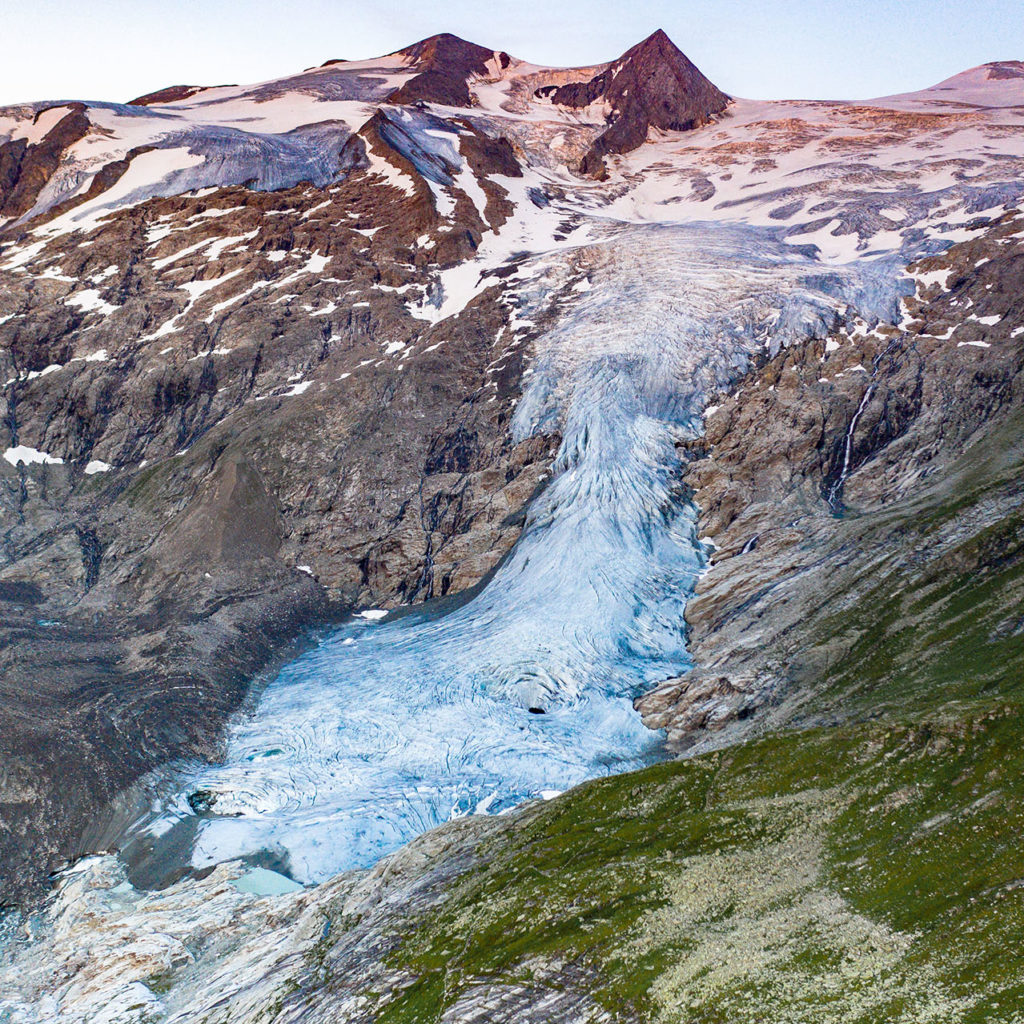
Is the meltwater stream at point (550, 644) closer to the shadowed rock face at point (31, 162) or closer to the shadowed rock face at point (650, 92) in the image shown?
the shadowed rock face at point (31, 162)

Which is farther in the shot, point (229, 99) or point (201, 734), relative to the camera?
point (229, 99)

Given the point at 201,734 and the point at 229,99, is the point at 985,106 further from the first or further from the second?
the point at 201,734

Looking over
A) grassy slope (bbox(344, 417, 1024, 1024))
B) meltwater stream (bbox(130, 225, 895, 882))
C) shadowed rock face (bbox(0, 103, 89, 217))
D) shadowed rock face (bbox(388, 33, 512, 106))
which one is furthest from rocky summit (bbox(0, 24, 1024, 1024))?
shadowed rock face (bbox(388, 33, 512, 106))

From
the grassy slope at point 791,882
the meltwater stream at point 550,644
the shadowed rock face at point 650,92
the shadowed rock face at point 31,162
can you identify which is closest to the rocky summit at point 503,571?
the grassy slope at point 791,882

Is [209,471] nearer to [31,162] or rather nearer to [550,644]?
[550,644]

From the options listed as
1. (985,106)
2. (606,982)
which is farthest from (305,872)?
(985,106)

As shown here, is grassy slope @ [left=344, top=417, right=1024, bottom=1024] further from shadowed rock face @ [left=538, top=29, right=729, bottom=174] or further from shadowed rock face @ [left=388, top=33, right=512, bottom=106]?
shadowed rock face @ [left=538, top=29, right=729, bottom=174]

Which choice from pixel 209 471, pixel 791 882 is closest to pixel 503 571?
pixel 209 471
